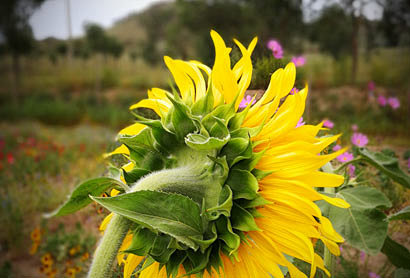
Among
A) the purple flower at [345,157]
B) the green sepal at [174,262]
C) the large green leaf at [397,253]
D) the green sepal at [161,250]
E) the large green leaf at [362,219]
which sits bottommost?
the large green leaf at [397,253]

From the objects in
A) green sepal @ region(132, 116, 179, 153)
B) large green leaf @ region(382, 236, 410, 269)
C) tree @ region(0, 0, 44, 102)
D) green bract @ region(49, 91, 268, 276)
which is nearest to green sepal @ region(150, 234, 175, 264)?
green bract @ region(49, 91, 268, 276)

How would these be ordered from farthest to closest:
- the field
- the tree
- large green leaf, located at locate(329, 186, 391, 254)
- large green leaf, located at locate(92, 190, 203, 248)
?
the tree < the field < large green leaf, located at locate(329, 186, 391, 254) < large green leaf, located at locate(92, 190, 203, 248)

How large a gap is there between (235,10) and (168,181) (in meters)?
11.4

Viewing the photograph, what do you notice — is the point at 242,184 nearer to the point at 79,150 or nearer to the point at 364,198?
the point at 364,198

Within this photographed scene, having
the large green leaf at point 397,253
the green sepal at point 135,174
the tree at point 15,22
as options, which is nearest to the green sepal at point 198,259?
the green sepal at point 135,174

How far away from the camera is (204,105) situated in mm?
448

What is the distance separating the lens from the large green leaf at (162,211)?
1.15 ft

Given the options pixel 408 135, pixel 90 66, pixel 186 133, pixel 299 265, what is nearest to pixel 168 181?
pixel 186 133

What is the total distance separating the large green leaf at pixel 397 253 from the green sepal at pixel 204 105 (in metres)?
0.53

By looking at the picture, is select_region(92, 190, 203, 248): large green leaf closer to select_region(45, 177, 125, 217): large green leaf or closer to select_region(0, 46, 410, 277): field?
select_region(45, 177, 125, 217): large green leaf

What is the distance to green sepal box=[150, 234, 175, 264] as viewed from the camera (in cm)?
40

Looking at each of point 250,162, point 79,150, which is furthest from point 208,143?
point 79,150

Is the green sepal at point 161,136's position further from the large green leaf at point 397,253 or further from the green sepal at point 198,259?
the large green leaf at point 397,253

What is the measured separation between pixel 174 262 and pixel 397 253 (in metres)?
0.54
